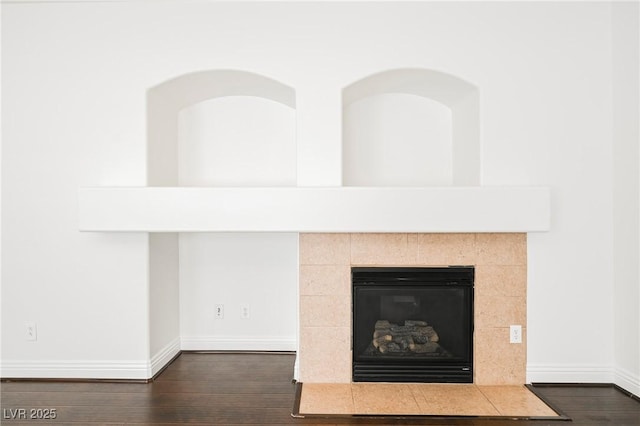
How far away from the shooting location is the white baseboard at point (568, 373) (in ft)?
10.5

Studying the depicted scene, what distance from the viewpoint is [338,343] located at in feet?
10.6

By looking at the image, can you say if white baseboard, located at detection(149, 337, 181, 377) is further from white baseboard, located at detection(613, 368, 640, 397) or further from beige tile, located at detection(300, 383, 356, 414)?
white baseboard, located at detection(613, 368, 640, 397)

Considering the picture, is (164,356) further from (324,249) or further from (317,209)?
(317,209)

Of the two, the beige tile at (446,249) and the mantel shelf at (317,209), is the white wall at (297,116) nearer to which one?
the mantel shelf at (317,209)

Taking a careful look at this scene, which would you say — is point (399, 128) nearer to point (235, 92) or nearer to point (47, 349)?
point (235, 92)

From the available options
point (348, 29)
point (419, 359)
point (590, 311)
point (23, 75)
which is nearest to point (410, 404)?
point (419, 359)

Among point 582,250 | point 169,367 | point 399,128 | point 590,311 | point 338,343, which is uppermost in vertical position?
point 399,128

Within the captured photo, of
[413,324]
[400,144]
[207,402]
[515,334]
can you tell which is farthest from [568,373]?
[207,402]

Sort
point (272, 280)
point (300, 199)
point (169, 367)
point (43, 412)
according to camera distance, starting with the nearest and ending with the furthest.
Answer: point (43, 412) → point (300, 199) → point (169, 367) → point (272, 280)

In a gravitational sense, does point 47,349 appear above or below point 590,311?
below

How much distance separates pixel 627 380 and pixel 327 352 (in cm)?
184

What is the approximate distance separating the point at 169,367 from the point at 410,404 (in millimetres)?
1741

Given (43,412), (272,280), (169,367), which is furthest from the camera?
(272,280)

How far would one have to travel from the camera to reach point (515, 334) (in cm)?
320
